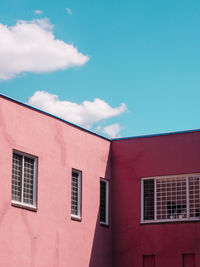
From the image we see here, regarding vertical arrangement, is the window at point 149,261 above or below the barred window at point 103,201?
below

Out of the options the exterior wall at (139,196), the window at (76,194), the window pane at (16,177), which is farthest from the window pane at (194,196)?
the window pane at (16,177)

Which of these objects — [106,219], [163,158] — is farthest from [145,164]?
[106,219]

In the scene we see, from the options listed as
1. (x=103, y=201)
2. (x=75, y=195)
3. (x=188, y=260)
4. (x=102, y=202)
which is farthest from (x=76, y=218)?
(x=188, y=260)

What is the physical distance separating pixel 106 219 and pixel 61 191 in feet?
12.4

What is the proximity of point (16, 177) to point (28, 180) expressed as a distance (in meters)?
0.64

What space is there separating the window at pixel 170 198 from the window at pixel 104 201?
1555 mm

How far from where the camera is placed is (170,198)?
27094 millimetres

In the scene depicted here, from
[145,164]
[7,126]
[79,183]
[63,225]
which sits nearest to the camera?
[7,126]

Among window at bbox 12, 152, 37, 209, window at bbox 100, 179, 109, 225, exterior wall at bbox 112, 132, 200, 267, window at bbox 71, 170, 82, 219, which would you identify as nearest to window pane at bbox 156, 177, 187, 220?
exterior wall at bbox 112, 132, 200, 267

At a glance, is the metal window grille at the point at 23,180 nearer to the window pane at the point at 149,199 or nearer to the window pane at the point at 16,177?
the window pane at the point at 16,177

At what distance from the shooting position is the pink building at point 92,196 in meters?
22.2

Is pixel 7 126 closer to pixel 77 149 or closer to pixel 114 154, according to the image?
pixel 77 149

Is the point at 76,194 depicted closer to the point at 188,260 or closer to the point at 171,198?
the point at 171,198

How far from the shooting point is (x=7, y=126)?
2203 centimetres
